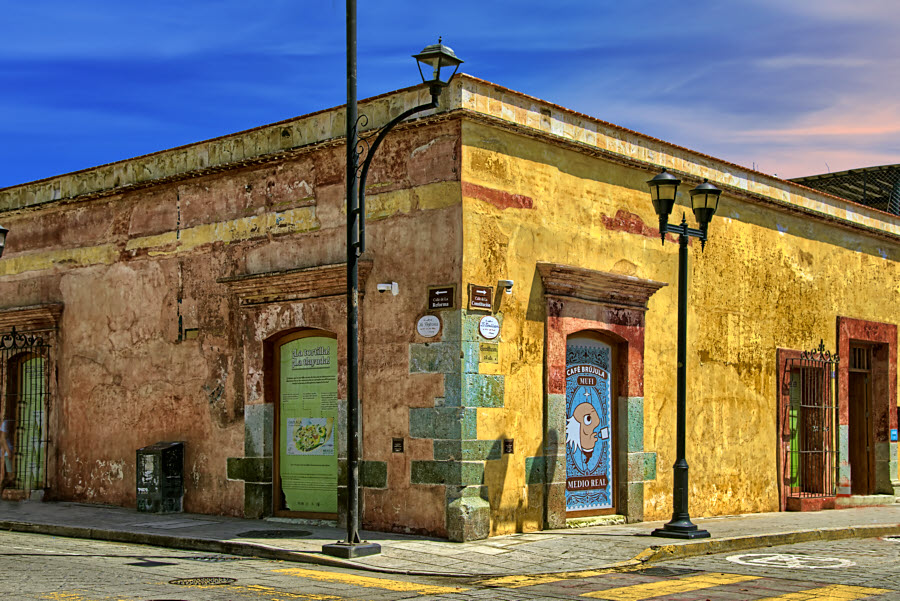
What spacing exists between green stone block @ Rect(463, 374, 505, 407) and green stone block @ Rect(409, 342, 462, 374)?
23 centimetres

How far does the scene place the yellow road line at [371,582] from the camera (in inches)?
339

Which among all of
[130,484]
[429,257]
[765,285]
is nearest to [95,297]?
[130,484]

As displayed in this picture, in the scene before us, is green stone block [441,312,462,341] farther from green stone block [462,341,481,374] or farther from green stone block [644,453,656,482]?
Answer: green stone block [644,453,656,482]

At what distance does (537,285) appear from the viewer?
12.4 metres

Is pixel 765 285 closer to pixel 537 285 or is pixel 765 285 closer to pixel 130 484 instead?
pixel 537 285

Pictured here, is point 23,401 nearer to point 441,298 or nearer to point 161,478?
point 161,478

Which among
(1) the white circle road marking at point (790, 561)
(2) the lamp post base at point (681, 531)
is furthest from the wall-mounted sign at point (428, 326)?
(1) the white circle road marking at point (790, 561)

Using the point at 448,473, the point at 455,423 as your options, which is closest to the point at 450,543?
the point at 448,473

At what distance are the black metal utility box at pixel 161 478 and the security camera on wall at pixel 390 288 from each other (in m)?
4.20

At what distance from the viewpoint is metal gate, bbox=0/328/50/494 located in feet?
54.0

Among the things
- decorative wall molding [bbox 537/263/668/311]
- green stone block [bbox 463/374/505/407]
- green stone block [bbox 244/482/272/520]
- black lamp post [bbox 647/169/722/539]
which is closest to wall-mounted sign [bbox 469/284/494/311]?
green stone block [bbox 463/374/505/407]

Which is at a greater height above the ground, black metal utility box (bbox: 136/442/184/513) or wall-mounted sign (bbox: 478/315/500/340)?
wall-mounted sign (bbox: 478/315/500/340)

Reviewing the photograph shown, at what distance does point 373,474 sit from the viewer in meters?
12.1

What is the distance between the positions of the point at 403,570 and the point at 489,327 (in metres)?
3.17
